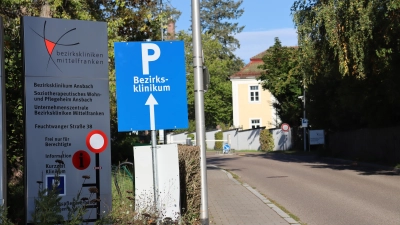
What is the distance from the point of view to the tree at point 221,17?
79375 mm

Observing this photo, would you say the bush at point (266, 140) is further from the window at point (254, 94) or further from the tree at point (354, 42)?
the tree at point (354, 42)

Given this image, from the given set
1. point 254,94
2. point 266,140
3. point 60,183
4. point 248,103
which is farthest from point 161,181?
point 254,94

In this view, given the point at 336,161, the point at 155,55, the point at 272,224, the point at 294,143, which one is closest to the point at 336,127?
the point at 336,161

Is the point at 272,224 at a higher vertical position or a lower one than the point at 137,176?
lower

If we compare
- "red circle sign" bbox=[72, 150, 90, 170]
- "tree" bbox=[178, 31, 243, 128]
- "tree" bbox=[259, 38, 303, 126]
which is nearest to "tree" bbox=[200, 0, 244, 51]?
"tree" bbox=[178, 31, 243, 128]

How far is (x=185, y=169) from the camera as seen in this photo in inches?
408

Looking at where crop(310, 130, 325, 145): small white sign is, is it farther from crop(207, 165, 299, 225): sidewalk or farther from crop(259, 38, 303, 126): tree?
crop(207, 165, 299, 225): sidewalk

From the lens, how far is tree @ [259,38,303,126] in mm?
53469

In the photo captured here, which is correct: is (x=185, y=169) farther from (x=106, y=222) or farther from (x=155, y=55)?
(x=106, y=222)

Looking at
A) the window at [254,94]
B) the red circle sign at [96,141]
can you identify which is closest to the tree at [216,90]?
the window at [254,94]

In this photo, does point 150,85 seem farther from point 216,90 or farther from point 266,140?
point 216,90

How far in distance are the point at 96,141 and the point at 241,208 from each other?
6.40 m

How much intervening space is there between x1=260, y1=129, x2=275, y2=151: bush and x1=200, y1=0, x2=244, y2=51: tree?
74.1ft

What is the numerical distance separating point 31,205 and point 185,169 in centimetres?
372
